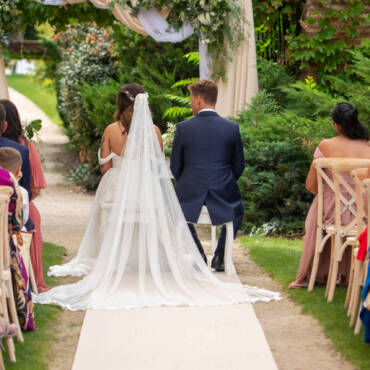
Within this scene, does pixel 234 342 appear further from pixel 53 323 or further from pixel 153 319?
pixel 53 323

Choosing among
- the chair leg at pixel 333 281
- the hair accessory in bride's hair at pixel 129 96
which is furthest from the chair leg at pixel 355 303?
the hair accessory in bride's hair at pixel 129 96

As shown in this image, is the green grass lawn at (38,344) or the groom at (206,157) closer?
the green grass lawn at (38,344)

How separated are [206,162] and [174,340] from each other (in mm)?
2181

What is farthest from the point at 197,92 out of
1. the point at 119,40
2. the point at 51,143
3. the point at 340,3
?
the point at 51,143

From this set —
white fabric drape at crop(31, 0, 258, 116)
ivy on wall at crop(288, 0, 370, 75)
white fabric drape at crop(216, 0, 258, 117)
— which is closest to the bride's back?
white fabric drape at crop(31, 0, 258, 116)

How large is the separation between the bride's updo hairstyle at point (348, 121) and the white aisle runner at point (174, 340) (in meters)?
1.62

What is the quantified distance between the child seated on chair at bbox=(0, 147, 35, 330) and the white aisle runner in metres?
0.40

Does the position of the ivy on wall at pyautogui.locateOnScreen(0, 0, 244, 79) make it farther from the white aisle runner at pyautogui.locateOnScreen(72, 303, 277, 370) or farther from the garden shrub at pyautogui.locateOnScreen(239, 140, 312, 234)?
the white aisle runner at pyautogui.locateOnScreen(72, 303, 277, 370)

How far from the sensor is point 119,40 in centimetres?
1559

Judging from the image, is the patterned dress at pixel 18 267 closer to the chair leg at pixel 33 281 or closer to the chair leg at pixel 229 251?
the chair leg at pixel 33 281

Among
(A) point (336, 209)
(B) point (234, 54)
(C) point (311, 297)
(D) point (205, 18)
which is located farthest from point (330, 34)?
(C) point (311, 297)

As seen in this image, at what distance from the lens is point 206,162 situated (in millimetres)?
6879

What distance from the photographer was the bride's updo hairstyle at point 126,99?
22.7 ft

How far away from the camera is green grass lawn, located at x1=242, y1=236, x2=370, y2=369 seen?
491cm
